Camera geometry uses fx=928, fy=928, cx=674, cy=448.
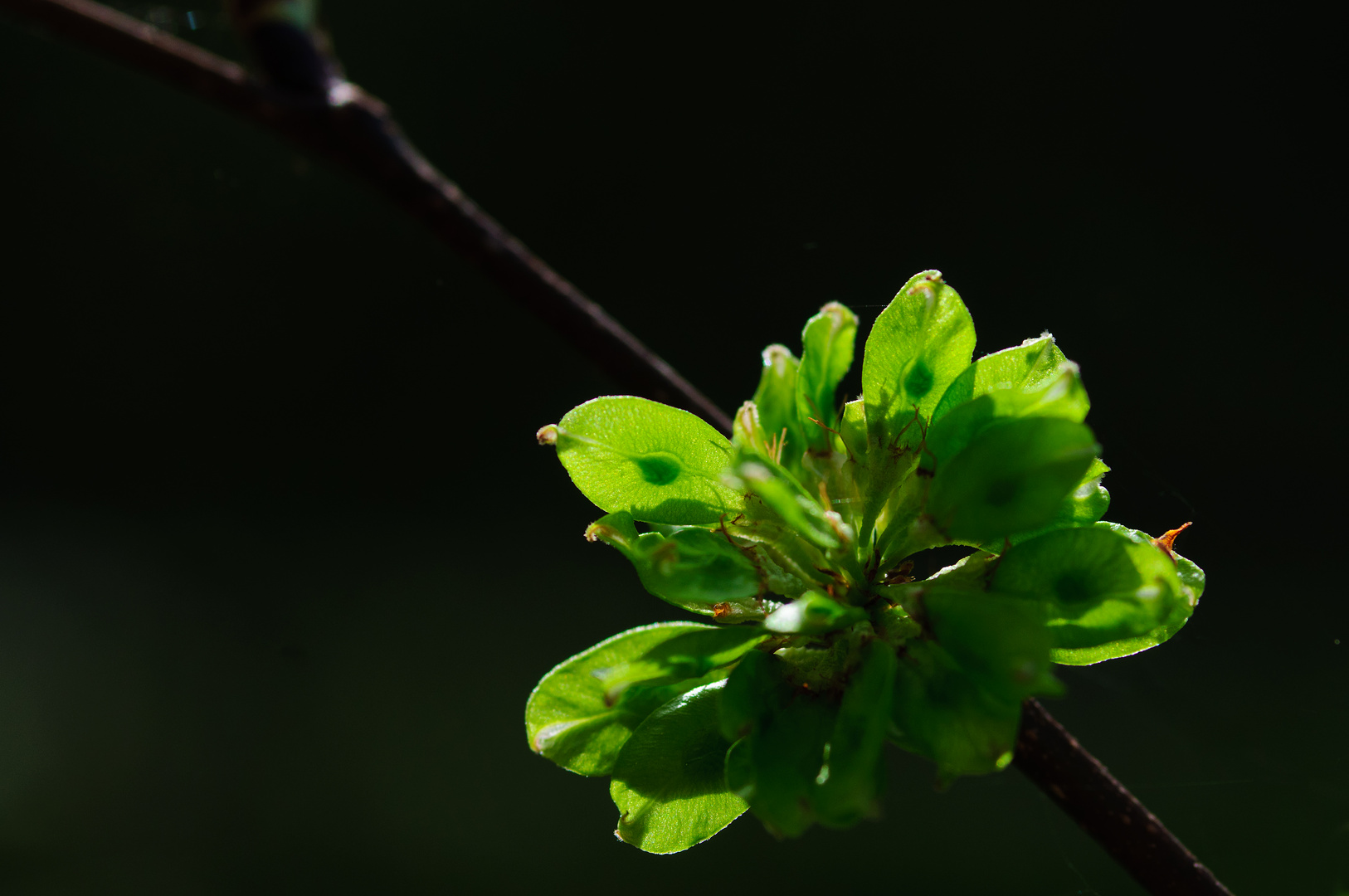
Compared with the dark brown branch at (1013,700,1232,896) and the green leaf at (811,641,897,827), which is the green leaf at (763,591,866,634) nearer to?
the green leaf at (811,641,897,827)

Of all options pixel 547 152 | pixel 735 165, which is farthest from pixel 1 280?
pixel 735 165

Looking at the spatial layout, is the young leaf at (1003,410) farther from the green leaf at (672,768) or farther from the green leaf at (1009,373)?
the green leaf at (672,768)

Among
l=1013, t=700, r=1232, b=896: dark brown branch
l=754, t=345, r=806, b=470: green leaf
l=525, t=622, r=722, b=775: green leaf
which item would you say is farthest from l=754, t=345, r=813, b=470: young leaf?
l=1013, t=700, r=1232, b=896: dark brown branch

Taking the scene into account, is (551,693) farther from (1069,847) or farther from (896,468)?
(1069,847)

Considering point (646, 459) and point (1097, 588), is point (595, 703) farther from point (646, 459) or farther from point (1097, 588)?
point (1097, 588)

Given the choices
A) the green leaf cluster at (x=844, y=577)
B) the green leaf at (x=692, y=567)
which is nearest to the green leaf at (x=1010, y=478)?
the green leaf cluster at (x=844, y=577)
